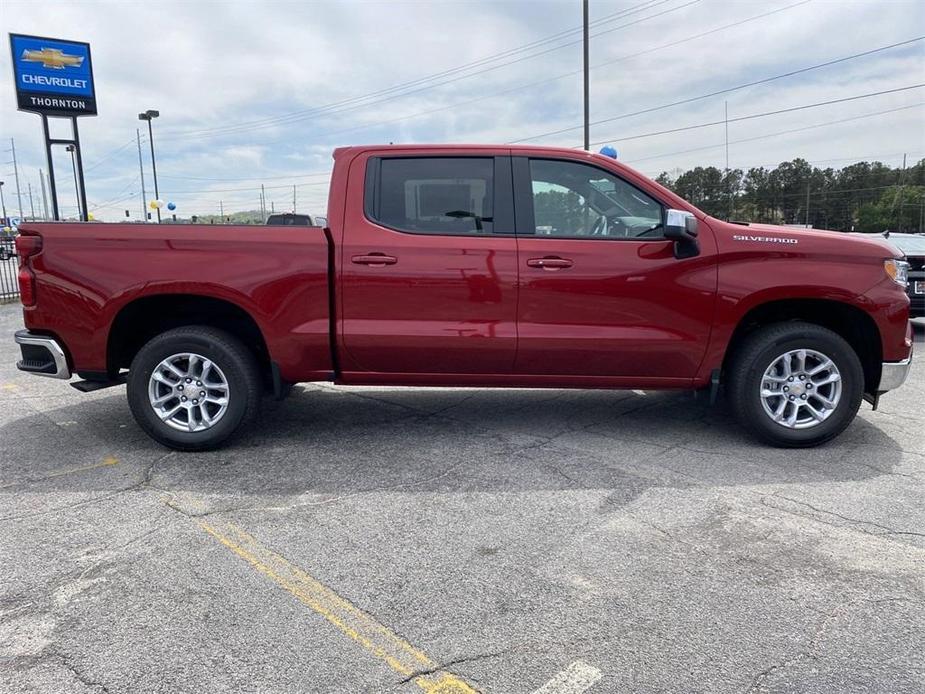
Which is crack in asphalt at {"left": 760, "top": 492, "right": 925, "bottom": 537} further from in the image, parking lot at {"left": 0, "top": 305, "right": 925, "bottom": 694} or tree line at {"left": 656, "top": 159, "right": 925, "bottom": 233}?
tree line at {"left": 656, "top": 159, "right": 925, "bottom": 233}

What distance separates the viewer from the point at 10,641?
240cm

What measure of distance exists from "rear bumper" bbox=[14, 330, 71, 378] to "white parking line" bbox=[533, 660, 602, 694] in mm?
3827

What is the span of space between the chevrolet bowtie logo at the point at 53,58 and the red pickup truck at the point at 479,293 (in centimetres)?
1505

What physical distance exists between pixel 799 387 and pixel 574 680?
303 centimetres

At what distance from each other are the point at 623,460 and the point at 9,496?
11.8ft

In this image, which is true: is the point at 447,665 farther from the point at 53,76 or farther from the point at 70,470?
the point at 53,76

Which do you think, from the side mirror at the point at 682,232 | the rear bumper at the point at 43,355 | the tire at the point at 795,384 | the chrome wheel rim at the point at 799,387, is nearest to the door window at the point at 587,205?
the side mirror at the point at 682,232

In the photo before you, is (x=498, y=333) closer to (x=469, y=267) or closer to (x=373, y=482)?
(x=469, y=267)

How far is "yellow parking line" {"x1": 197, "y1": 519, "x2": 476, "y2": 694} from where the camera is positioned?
87.0 inches

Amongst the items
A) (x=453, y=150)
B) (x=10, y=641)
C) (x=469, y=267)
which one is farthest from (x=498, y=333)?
(x=10, y=641)

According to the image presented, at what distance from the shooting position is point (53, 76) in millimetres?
16156

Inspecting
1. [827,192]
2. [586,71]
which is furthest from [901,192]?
[586,71]

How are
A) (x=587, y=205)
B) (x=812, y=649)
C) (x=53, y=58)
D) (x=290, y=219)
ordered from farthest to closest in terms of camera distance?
(x=53, y=58), (x=290, y=219), (x=587, y=205), (x=812, y=649)

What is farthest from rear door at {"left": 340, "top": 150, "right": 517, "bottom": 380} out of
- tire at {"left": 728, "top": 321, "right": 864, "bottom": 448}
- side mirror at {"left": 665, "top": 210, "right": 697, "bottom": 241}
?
tire at {"left": 728, "top": 321, "right": 864, "bottom": 448}
